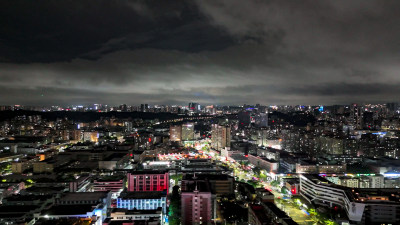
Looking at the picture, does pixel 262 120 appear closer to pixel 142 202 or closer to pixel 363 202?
pixel 363 202

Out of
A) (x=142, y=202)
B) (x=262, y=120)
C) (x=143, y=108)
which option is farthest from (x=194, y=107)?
(x=142, y=202)

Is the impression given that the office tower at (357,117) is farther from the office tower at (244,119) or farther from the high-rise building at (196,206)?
the high-rise building at (196,206)

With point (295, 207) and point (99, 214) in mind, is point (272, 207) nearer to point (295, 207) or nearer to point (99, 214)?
point (295, 207)

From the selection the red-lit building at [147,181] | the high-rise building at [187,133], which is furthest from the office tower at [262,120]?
the red-lit building at [147,181]

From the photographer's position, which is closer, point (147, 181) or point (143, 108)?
point (147, 181)

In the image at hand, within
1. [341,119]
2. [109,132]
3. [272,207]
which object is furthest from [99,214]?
[341,119]

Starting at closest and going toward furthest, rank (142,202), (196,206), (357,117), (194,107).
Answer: (196,206) < (142,202) < (357,117) < (194,107)
